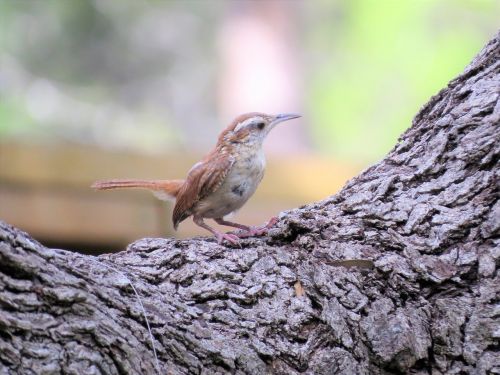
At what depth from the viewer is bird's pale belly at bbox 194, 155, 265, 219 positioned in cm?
384

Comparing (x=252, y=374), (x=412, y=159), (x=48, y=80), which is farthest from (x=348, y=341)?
(x=48, y=80)

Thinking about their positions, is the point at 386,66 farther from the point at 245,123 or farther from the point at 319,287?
the point at 319,287

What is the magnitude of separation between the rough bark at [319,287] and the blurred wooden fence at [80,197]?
270 centimetres

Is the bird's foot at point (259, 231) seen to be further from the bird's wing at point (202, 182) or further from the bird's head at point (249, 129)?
the bird's head at point (249, 129)

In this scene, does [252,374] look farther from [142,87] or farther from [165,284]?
[142,87]

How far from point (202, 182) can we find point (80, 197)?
76.1 inches

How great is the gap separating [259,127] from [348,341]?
183 centimetres

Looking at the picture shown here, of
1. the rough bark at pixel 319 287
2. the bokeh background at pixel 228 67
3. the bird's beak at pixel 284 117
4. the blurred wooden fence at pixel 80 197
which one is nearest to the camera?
the rough bark at pixel 319 287

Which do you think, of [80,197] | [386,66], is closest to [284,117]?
[80,197]

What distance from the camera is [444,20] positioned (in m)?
12.3

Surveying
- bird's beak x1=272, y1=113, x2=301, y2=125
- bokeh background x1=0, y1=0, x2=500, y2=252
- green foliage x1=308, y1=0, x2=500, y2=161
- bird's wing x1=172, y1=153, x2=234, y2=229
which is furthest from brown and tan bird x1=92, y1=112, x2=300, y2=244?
green foliage x1=308, y1=0, x2=500, y2=161

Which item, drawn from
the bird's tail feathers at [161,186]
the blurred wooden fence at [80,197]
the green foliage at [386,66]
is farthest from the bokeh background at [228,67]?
the bird's tail feathers at [161,186]

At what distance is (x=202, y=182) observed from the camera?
12.5 feet

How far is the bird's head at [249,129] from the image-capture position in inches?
160
